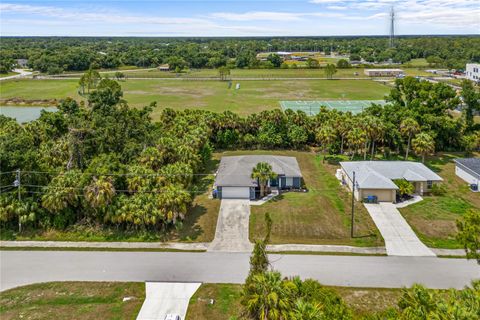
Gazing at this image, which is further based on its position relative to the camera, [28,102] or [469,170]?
[28,102]

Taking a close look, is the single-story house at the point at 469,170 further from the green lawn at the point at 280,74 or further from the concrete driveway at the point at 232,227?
the green lawn at the point at 280,74

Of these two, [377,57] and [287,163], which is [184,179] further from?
[377,57]

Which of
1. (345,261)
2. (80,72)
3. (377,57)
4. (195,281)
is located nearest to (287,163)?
(345,261)

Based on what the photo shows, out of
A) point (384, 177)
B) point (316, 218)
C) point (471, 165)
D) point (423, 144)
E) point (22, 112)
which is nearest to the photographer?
point (316, 218)

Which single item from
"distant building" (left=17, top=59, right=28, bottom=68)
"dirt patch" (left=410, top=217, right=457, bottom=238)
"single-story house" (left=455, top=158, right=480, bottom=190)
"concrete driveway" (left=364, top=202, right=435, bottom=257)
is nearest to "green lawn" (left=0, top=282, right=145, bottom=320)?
"concrete driveway" (left=364, top=202, right=435, bottom=257)

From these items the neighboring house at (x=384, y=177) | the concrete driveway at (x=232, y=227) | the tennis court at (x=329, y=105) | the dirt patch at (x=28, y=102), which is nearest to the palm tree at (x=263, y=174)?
the concrete driveway at (x=232, y=227)

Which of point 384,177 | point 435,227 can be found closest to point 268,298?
point 435,227

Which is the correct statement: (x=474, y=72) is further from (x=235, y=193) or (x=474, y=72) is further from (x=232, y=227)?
(x=232, y=227)
